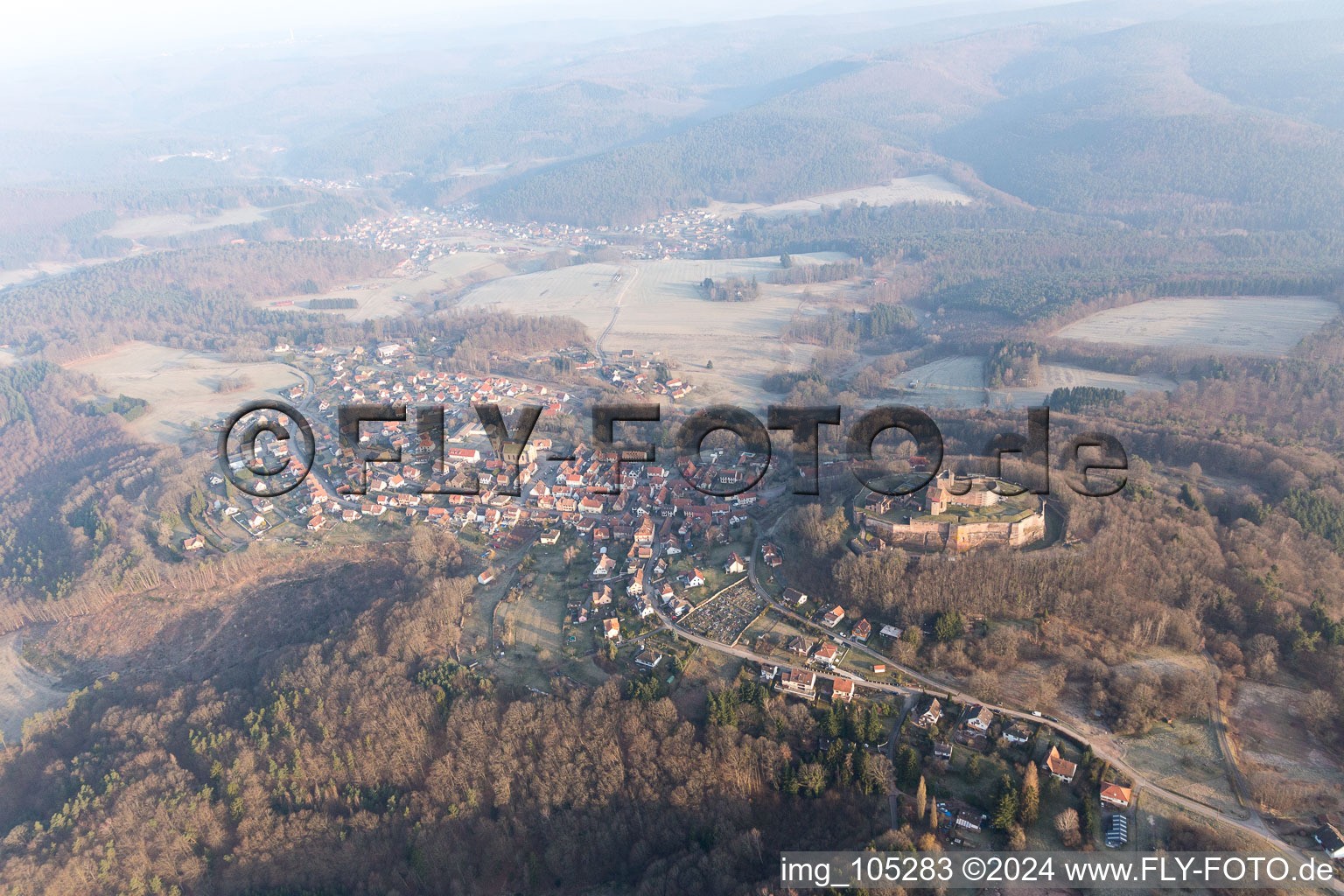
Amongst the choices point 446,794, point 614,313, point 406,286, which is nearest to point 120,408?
point 406,286

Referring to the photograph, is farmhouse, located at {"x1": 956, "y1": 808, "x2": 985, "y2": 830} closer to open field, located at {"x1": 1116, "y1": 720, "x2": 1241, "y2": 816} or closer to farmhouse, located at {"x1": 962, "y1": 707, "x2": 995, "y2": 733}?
farmhouse, located at {"x1": 962, "y1": 707, "x2": 995, "y2": 733}

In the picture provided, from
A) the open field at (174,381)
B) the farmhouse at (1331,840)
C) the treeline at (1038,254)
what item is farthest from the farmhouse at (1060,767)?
the open field at (174,381)

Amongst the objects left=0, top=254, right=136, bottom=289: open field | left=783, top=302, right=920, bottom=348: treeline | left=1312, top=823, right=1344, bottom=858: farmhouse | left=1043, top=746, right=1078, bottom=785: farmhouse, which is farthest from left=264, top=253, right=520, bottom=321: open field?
left=1312, top=823, right=1344, bottom=858: farmhouse

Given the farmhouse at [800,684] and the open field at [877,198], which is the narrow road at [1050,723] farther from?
the open field at [877,198]

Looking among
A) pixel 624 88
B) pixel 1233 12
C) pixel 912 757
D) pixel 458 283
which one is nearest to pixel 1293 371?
pixel 912 757

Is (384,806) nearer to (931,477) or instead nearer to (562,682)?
(562,682)

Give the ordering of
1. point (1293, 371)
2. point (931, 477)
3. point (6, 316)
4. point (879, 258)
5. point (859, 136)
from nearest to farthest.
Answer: point (931, 477), point (1293, 371), point (6, 316), point (879, 258), point (859, 136)
